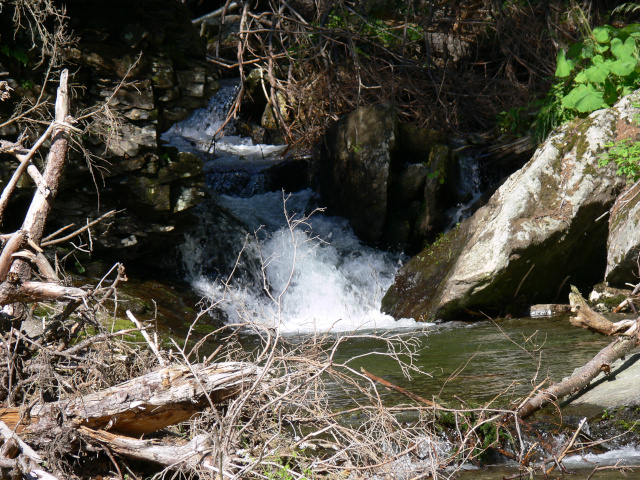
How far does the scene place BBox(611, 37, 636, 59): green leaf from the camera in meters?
7.86

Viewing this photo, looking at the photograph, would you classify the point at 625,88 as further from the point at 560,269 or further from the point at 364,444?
the point at 364,444

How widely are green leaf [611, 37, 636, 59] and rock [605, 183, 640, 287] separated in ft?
6.18

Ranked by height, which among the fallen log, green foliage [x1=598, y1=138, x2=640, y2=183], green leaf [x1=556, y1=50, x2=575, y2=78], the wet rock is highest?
green leaf [x1=556, y1=50, x2=575, y2=78]

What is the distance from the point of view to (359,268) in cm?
1023

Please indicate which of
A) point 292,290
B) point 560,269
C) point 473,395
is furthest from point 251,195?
point 473,395

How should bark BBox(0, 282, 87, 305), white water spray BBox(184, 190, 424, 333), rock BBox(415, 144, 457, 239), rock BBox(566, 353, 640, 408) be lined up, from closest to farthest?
bark BBox(0, 282, 87, 305), rock BBox(566, 353, 640, 408), white water spray BBox(184, 190, 424, 333), rock BBox(415, 144, 457, 239)

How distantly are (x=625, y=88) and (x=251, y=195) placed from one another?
21.7 ft

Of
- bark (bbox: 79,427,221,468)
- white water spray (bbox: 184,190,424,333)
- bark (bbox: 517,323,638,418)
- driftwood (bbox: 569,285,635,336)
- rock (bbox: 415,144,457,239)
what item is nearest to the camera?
bark (bbox: 79,427,221,468)

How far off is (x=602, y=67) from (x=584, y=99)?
457mm

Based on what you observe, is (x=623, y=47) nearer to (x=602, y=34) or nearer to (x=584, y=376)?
(x=602, y=34)

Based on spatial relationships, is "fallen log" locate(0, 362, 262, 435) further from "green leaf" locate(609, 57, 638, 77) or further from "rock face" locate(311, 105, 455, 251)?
"rock face" locate(311, 105, 455, 251)

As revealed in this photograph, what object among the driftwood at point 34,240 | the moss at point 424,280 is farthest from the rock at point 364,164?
the driftwood at point 34,240

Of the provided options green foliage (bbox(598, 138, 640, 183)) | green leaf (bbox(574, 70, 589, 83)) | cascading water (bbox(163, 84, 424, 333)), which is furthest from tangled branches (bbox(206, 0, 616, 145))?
green foliage (bbox(598, 138, 640, 183))

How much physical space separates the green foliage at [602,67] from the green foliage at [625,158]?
0.90 m
